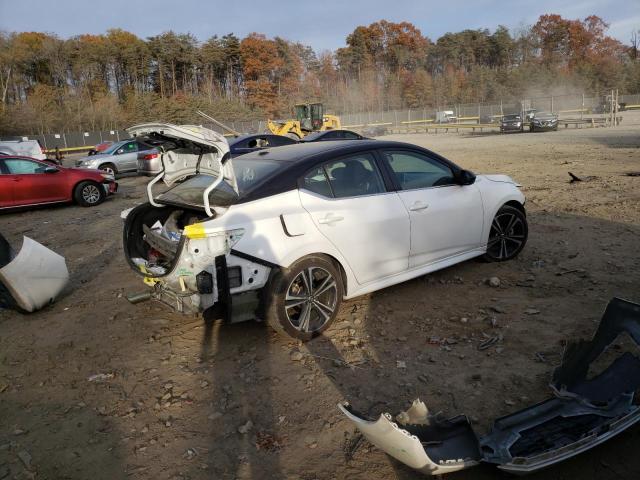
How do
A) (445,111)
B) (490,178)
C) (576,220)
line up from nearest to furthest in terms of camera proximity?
(490,178) < (576,220) < (445,111)

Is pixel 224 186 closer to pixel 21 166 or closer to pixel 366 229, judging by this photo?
pixel 366 229

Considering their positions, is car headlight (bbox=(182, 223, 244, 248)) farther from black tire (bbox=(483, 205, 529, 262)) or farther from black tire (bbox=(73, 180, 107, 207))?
black tire (bbox=(73, 180, 107, 207))

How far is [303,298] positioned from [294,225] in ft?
2.07

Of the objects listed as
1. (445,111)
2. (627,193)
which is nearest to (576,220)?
(627,193)

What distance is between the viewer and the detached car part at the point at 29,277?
500cm

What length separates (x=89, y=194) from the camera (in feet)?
41.2

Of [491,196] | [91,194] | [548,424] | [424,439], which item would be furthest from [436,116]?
[424,439]

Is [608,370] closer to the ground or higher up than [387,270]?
closer to the ground

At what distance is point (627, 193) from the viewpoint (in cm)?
935

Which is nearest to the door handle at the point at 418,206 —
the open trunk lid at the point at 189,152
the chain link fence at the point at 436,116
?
the open trunk lid at the point at 189,152

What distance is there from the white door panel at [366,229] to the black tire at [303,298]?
9.2 inches

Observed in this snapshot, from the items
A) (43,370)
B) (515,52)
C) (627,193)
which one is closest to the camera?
(43,370)

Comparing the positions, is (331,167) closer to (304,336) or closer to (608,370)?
(304,336)

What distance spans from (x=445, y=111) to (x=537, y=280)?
197ft
